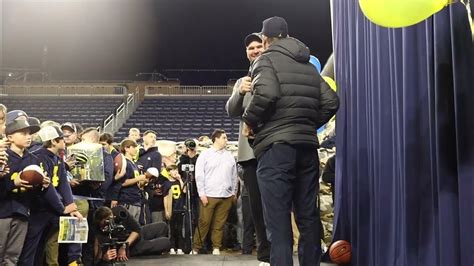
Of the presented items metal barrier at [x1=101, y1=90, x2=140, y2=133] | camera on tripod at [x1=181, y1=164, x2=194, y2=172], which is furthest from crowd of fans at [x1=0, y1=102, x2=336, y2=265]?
metal barrier at [x1=101, y1=90, x2=140, y2=133]

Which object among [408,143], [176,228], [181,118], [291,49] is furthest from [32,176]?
[181,118]

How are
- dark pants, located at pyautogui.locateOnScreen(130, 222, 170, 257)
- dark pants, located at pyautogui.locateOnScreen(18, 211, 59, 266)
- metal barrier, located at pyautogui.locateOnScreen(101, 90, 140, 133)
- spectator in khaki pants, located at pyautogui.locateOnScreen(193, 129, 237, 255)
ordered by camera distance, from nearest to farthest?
1. dark pants, located at pyautogui.locateOnScreen(18, 211, 59, 266)
2. dark pants, located at pyautogui.locateOnScreen(130, 222, 170, 257)
3. spectator in khaki pants, located at pyautogui.locateOnScreen(193, 129, 237, 255)
4. metal barrier, located at pyautogui.locateOnScreen(101, 90, 140, 133)

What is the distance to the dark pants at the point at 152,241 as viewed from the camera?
535cm

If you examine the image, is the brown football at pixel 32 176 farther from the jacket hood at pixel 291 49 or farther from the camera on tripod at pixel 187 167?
the camera on tripod at pixel 187 167

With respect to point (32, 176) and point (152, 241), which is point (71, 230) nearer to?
point (32, 176)

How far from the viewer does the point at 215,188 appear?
6.05 metres

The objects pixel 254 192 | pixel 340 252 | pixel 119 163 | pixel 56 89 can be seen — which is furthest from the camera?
pixel 56 89

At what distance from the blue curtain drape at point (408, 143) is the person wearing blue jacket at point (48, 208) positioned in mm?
2162

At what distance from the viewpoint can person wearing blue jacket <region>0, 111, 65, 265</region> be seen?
3802 millimetres

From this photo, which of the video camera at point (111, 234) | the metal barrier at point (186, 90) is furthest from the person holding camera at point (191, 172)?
the metal barrier at point (186, 90)

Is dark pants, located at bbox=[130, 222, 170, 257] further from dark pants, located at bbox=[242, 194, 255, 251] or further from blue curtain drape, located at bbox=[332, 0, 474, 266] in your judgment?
blue curtain drape, located at bbox=[332, 0, 474, 266]

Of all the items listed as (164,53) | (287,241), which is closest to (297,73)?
(287,241)

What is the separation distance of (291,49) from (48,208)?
2.34 m

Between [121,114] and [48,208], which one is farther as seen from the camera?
[121,114]
